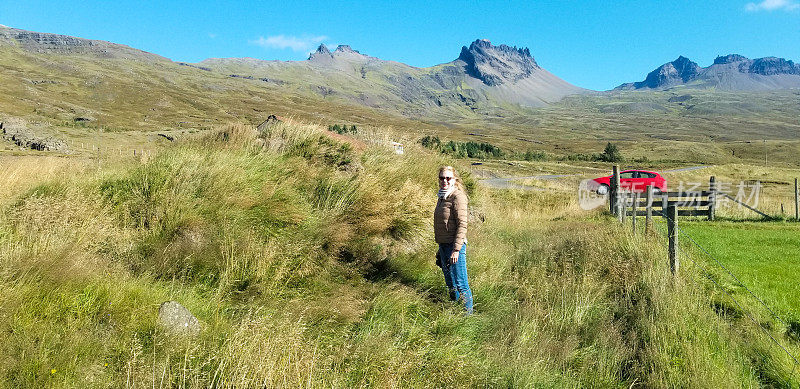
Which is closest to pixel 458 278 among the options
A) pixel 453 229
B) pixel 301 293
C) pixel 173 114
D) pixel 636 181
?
pixel 453 229

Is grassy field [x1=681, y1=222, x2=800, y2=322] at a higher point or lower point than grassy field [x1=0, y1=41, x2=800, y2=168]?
lower

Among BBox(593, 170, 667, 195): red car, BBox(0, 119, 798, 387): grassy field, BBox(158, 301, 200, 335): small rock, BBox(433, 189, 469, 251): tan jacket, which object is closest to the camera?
BBox(0, 119, 798, 387): grassy field

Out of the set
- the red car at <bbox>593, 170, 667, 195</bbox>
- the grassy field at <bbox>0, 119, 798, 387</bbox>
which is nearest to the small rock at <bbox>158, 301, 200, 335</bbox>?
the grassy field at <bbox>0, 119, 798, 387</bbox>

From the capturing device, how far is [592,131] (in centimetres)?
19550

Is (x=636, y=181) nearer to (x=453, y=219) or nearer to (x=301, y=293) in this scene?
(x=453, y=219)

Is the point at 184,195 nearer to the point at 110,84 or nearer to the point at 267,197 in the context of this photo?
the point at 267,197

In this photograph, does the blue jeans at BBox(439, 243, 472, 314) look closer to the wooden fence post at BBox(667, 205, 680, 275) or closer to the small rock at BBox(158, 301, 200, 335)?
the small rock at BBox(158, 301, 200, 335)

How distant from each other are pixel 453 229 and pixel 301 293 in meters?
1.92

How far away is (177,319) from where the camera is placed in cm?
360

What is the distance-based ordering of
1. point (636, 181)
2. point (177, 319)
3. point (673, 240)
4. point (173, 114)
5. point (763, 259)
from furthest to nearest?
point (173, 114) < point (636, 181) < point (763, 259) < point (673, 240) < point (177, 319)

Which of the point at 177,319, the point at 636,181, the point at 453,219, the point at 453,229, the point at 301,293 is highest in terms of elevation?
the point at 453,219

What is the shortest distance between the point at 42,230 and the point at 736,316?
28.5 feet

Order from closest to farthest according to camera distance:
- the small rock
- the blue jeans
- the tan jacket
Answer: the small rock, the tan jacket, the blue jeans

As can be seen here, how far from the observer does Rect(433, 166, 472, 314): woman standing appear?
5137 millimetres
